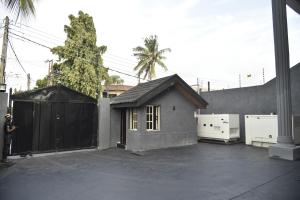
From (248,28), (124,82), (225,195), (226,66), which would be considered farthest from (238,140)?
(124,82)

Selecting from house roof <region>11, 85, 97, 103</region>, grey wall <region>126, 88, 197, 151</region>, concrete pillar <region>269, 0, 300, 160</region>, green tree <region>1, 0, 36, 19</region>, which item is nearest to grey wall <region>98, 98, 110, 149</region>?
house roof <region>11, 85, 97, 103</region>

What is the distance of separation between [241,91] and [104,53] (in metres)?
16.1

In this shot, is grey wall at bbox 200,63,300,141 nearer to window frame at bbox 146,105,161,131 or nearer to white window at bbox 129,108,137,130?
window frame at bbox 146,105,161,131

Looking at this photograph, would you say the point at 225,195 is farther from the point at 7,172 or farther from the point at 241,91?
the point at 241,91

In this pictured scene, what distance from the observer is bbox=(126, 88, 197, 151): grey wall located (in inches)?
402

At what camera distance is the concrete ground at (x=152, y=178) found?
4.51 metres

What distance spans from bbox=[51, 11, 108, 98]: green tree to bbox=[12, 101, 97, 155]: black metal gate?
1179 cm

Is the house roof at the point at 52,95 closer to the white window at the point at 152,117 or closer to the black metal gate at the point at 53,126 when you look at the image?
the black metal gate at the point at 53,126

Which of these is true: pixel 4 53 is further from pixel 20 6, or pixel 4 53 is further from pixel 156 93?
pixel 20 6

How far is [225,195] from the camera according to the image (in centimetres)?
435

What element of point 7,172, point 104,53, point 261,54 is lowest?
point 7,172

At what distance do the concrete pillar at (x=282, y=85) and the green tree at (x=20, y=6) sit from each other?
8.73 meters

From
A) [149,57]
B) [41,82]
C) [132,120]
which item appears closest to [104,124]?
[132,120]

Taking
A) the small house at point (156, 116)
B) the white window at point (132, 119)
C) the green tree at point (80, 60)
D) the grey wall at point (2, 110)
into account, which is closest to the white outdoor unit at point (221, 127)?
the small house at point (156, 116)
